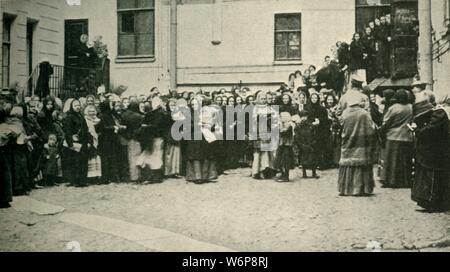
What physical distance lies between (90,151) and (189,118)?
107 centimetres

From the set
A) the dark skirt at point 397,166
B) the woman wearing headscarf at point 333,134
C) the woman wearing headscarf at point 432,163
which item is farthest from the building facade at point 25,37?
the woman wearing headscarf at point 432,163

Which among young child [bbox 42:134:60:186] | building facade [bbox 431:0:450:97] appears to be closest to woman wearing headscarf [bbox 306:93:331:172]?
building facade [bbox 431:0:450:97]

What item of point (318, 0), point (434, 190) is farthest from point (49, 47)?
point (434, 190)

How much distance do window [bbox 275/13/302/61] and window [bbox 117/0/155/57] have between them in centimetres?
125

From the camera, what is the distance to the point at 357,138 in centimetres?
455

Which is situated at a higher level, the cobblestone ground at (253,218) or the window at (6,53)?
the window at (6,53)

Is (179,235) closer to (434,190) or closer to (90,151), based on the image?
(90,151)

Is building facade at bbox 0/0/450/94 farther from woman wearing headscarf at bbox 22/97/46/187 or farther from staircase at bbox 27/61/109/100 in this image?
woman wearing headscarf at bbox 22/97/46/187

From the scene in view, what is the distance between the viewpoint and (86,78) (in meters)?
5.40

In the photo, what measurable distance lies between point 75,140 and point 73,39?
1015 mm

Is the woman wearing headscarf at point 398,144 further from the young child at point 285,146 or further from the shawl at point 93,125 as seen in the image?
the shawl at point 93,125

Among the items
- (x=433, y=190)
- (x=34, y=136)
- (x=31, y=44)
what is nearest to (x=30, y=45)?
(x=31, y=44)

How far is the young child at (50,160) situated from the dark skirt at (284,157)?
2.15m

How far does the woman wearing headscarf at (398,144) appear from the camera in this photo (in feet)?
15.0
